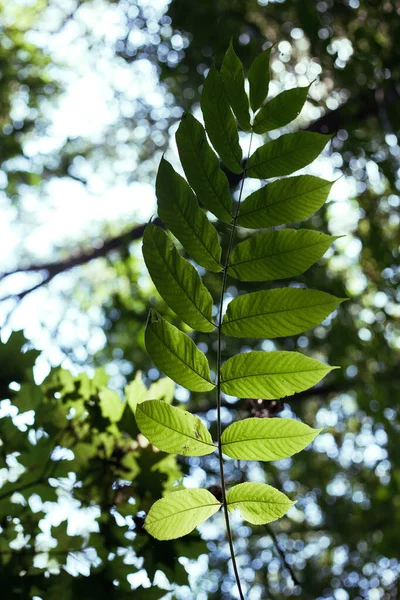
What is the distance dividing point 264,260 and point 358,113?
240 centimetres

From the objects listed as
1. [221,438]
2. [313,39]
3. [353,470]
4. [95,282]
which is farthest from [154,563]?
[95,282]

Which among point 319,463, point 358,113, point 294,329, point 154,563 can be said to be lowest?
point 319,463

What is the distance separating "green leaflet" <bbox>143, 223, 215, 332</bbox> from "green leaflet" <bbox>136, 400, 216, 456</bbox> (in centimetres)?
14

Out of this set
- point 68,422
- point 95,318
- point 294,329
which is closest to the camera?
point 294,329

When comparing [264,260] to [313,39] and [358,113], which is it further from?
[358,113]

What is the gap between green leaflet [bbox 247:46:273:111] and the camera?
1031 millimetres

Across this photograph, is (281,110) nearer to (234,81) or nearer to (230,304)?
(234,81)

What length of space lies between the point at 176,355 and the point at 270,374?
5.8 inches

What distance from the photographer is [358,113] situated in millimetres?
2994

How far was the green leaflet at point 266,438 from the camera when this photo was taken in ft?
2.74

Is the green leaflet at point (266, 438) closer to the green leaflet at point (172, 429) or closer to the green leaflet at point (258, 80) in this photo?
the green leaflet at point (172, 429)

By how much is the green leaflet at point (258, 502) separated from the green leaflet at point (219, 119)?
55 cm

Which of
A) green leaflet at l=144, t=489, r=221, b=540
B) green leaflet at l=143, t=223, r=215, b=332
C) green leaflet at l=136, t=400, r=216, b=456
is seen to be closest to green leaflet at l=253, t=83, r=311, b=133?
green leaflet at l=143, t=223, r=215, b=332

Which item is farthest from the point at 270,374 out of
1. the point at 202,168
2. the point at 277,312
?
the point at 202,168
